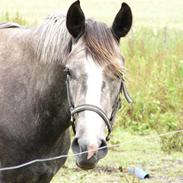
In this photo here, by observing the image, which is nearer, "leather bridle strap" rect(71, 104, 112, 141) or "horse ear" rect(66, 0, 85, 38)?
"leather bridle strap" rect(71, 104, 112, 141)

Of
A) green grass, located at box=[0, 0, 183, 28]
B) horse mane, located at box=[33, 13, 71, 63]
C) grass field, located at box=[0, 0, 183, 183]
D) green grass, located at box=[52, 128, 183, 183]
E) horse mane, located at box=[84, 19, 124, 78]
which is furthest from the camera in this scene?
green grass, located at box=[0, 0, 183, 28]

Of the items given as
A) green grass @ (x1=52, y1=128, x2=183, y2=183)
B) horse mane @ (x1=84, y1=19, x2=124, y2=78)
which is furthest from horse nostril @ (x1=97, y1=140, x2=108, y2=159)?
green grass @ (x1=52, y1=128, x2=183, y2=183)

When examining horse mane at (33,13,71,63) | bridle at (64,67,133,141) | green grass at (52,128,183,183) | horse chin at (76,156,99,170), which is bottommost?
green grass at (52,128,183,183)

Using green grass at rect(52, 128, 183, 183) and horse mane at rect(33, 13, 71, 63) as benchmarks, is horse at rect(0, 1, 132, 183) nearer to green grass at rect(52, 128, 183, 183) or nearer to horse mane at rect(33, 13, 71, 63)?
horse mane at rect(33, 13, 71, 63)

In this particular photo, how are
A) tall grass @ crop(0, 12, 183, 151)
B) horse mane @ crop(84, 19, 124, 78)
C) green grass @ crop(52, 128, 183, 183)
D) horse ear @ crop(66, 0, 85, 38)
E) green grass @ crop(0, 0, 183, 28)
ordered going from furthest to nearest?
green grass @ crop(0, 0, 183, 28) → tall grass @ crop(0, 12, 183, 151) → green grass @ crop(52, 128, 183, 183) → horse ear @ crop(66, 0, 85, 38) → horse mane @ crop(84, 19, 124, 78)

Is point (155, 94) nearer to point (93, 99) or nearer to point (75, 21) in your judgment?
point (75, 21)

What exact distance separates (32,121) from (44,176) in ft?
1.36

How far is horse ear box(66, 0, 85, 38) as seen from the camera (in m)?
3.49

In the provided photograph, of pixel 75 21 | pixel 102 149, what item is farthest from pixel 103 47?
pixel 102 149

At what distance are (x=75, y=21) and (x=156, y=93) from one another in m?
5.42

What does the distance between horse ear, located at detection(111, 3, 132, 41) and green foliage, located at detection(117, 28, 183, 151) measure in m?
3.75

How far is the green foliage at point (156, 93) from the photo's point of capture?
7.82 meters

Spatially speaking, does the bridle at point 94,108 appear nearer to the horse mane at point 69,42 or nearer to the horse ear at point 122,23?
the horse mane at point 69,42

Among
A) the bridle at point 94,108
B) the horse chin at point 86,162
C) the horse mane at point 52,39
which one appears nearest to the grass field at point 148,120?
the horse mane at point 52,39
